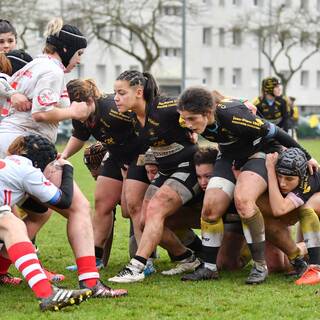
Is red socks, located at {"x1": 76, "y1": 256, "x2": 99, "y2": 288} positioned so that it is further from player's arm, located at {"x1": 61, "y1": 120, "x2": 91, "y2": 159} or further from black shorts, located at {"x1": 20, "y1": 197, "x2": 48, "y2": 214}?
player's arm, located at {"x1": 61, "y1": 120, "x2": 91, "y2": 159}

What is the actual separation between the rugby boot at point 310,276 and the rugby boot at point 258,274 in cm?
29

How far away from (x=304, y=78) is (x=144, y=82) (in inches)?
2557

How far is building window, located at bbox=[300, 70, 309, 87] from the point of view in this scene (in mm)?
70688

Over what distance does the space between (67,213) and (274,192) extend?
188cm

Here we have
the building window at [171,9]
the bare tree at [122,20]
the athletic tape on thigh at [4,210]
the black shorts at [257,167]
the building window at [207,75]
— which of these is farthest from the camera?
the building window at [207,75]

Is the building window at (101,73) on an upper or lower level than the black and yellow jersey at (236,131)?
lower

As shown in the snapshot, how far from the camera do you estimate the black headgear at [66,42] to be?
286 inches

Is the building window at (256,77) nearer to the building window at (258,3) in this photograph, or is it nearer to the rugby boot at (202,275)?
the building window at (258,3)

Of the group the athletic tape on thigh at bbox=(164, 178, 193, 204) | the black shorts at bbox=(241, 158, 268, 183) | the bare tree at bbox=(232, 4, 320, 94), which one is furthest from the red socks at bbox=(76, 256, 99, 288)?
the bare tree at bbox=(232, 4, 320, 94)

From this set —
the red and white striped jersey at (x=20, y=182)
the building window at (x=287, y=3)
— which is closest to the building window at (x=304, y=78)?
the building window at (x=287, y=3)

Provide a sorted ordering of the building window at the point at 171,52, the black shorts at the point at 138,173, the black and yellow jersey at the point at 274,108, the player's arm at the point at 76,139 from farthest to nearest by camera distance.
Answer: the building window at the point at 171,52 < the black and yellow jersey at the point at 274,108 < the player's arm at the point at 76,139 < the black shorts at the point at 138,173

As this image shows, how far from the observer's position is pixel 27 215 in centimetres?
757

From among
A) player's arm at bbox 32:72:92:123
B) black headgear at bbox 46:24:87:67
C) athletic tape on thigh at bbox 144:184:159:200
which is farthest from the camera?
athletic tape on thigh at bbox 144:184:159:200

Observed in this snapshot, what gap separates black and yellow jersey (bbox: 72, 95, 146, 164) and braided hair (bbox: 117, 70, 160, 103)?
40 centimetres
